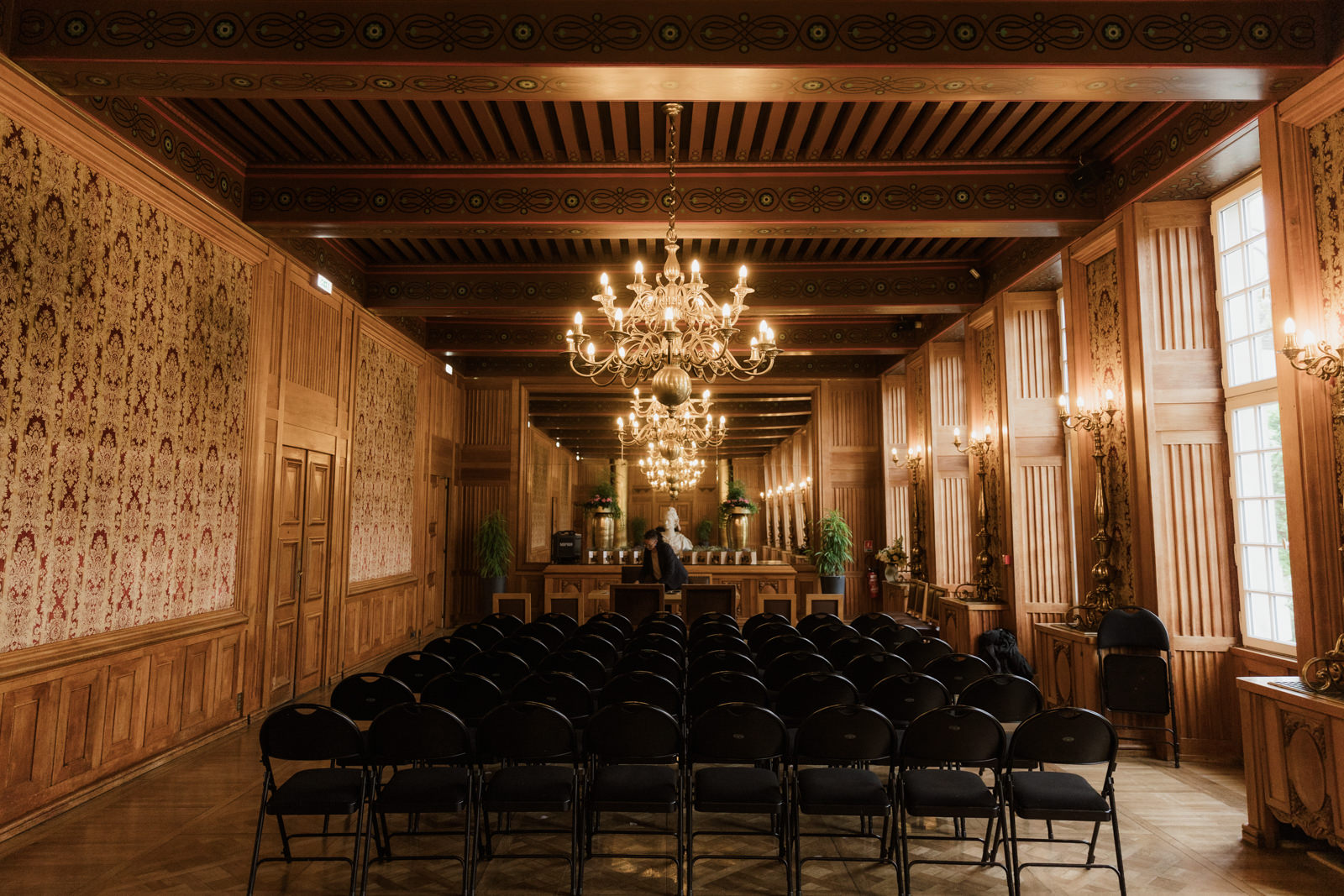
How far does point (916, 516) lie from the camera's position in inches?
483

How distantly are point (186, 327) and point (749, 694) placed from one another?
211 inches

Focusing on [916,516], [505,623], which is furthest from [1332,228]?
[916,516]

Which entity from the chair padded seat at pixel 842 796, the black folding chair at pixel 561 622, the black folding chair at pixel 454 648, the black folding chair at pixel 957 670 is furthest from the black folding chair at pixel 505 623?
the chair padded seat at pixel 842 796

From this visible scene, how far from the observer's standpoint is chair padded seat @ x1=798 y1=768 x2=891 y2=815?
353 centimetres

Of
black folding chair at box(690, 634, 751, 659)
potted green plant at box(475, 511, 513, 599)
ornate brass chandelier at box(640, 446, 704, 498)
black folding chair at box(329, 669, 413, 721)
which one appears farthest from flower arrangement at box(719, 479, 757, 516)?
black folding chair at box(329, 669, 413, 721)

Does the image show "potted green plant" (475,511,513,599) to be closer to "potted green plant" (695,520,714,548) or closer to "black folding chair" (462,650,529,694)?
"black folding chair" (462,650,529,694)

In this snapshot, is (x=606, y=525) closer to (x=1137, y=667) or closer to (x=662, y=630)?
Result: (x=662, y=630)

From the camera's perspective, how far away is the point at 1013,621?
28.1ft

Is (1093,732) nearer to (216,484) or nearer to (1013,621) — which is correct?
(1013,621)

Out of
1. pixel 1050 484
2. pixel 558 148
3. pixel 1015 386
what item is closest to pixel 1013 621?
pixel 1050 484

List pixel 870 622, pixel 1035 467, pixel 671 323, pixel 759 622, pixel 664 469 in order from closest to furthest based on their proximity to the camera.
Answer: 1. pixel 671 323
2. pixel 759 622
3. pixel 870 622
4. pixel 1035 467
5. pixel 664 469

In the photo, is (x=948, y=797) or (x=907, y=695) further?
(x=907, y=695)

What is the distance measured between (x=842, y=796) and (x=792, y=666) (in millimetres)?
1529

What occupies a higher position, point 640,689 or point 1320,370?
point 1320,370
